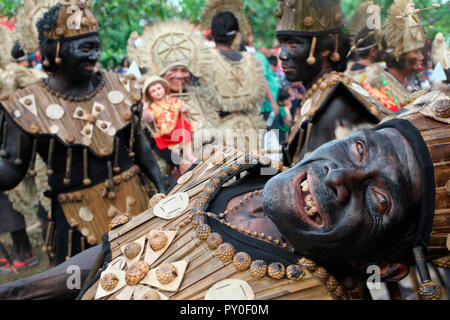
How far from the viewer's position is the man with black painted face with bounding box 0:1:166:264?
3371mm

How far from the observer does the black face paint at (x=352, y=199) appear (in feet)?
5.49

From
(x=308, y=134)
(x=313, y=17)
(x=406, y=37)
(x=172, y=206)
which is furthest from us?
(x=406, y=37)

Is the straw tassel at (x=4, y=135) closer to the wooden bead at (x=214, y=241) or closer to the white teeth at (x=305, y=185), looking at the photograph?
the wooden bead at (x=214, y=241)

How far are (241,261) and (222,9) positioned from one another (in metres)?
5.43

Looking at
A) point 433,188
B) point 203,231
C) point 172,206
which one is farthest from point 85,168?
point 433,188

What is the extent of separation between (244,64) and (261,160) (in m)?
4.45

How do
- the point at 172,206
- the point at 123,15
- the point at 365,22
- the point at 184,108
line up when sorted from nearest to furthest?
the point at 172,206
the point at 365,22
the point at 184,108
the point at 123,15

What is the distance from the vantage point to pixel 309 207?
172 cm

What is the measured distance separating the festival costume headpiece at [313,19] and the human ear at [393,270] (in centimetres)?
178

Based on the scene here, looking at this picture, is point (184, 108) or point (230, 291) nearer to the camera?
point (230, 291)

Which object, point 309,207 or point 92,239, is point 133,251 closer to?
point 309,207

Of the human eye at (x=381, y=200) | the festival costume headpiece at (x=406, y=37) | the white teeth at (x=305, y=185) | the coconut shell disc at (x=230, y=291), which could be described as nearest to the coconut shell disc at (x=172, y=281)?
the coconut shell disc at (x=230, y=291)
